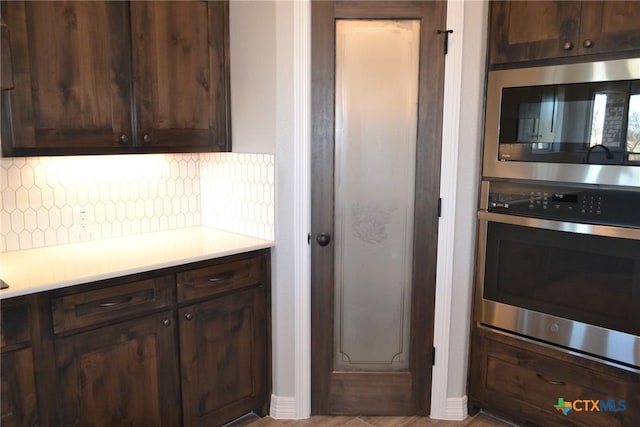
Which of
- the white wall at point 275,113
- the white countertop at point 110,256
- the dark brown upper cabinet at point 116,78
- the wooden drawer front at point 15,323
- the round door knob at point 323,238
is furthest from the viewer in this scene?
the round door knob at point 323,238

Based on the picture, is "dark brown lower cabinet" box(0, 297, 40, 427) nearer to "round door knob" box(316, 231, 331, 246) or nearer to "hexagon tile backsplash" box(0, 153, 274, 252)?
"hexagon tile backsplash" box(0, 153, 274, 252)

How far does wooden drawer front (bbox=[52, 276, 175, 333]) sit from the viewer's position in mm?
1928

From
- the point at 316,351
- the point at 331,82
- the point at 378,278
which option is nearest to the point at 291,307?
the point at 316,351

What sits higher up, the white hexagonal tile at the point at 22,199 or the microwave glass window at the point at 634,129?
the microwave glass window at the point at 634,129

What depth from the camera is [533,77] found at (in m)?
2.32

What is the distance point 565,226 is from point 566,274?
225mm

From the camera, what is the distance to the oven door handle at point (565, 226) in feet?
6.93

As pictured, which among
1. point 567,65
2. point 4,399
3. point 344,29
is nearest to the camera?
point 4,399

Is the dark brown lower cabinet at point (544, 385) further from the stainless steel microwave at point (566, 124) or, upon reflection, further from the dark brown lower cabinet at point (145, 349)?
the dark brown lower cabinet at point (145, 349)

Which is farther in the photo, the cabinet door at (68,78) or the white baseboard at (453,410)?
the white baseboard at (453,410)

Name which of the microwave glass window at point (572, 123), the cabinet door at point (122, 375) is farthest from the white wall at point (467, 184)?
the cabinet door at point (122, 375)

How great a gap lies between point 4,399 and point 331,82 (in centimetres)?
185

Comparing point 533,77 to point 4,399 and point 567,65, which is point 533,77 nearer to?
point 567,65

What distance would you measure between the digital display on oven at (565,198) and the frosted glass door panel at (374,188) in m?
0.65
